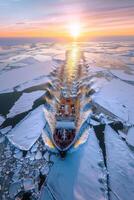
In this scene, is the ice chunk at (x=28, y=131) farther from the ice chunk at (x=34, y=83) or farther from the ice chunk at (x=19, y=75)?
the ice chunk at (x=19, y=75)

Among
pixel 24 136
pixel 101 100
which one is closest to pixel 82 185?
pixel 24 136

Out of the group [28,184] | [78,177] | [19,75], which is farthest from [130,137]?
[19,75]

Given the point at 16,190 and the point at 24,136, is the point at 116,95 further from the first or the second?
the point at 16,190

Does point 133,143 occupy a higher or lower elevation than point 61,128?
lower

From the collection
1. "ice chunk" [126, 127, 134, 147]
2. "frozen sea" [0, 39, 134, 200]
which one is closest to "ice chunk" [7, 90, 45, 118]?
"frozen sea" [0, 39, 134, 200]

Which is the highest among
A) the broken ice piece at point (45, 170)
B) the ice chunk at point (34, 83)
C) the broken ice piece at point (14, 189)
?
the ice chunk at point (34, 83)

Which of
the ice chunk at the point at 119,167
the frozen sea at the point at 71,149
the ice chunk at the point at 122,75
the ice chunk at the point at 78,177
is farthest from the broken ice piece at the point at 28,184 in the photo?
the ice chunk at the point at 122,75
